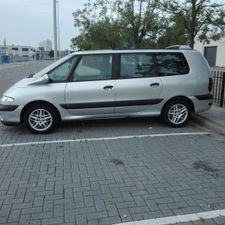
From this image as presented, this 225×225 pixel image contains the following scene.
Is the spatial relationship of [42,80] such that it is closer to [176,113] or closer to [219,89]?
[176,113]

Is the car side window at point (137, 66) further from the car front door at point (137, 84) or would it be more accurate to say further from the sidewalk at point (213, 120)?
the sidewalk at point (213, 120)

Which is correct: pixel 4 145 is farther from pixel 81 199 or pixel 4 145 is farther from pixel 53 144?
pixel 81 199

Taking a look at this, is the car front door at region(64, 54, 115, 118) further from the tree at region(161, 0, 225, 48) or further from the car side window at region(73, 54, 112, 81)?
the tree at region(161, 0, 225, 48)

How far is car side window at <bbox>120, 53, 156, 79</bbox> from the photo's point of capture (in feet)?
22.1

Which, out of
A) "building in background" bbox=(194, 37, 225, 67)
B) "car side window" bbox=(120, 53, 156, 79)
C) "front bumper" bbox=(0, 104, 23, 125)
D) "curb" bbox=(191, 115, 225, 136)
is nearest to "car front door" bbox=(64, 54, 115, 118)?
"car side window" bbox=(120, 53, 156, 79)

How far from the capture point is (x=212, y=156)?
204 inches

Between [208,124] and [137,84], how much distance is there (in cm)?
191

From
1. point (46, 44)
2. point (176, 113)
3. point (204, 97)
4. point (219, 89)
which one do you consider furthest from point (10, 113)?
point (46, 44)

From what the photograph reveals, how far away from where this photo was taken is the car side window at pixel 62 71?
21.4 feet

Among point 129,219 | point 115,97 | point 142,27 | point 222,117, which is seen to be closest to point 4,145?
point 115,97

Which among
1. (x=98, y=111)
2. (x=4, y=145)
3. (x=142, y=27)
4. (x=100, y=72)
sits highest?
(x=142, y=27)

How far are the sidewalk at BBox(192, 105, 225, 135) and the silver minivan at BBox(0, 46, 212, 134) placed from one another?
38 cm

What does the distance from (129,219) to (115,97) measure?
3.69 meters

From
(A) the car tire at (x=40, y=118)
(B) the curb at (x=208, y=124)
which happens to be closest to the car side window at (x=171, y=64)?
(B) the curb at (x=208, y=124)
